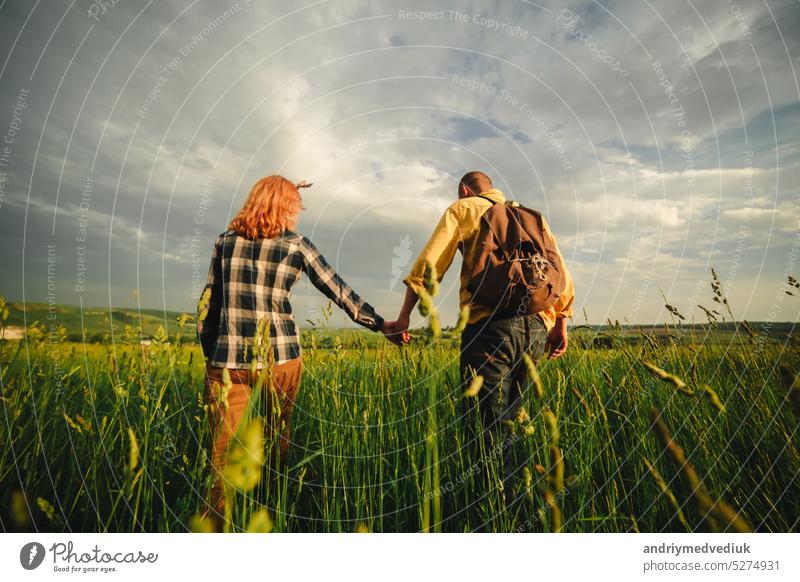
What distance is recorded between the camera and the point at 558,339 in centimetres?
361

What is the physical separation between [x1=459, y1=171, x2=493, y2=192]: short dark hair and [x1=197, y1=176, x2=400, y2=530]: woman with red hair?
1.38 meters

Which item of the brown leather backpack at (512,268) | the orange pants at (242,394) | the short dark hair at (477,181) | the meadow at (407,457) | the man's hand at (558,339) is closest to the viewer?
the meadow at (407,457)

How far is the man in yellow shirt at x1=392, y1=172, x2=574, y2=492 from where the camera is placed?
2.88 metres

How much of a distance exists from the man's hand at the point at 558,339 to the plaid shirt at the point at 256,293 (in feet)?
5.39

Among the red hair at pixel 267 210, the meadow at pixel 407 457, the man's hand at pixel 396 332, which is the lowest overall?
the meadow at pixel 407 457

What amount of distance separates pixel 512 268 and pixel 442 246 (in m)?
0.55

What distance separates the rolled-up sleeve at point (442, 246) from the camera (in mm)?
2945

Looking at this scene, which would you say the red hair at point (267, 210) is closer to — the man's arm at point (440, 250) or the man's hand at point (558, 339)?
the man's arm at point (440, 250)

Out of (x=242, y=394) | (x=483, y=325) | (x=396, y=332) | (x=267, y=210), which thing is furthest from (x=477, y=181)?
(x=242, y=394)

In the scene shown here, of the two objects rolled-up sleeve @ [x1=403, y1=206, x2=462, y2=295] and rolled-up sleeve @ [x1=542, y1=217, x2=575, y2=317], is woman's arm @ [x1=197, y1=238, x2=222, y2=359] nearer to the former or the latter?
rolled-up sleeve @ [x1=403, y1=206, x2=462, y2=295]

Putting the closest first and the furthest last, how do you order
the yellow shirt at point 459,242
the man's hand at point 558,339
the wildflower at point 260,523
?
the wildflower at point 260,523 → the yellow shirt at point 459,242 → the man's hand at point 558,339

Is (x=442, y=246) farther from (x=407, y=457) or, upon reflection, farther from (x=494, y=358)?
(x=407, y=457)

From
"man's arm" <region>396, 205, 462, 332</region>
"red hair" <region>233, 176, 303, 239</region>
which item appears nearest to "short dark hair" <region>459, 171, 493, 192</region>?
"man's arm" <region>396, 205, 462, 332</region>

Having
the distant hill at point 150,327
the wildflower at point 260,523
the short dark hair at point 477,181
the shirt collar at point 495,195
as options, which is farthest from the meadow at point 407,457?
the short dark hair at point 477,181
